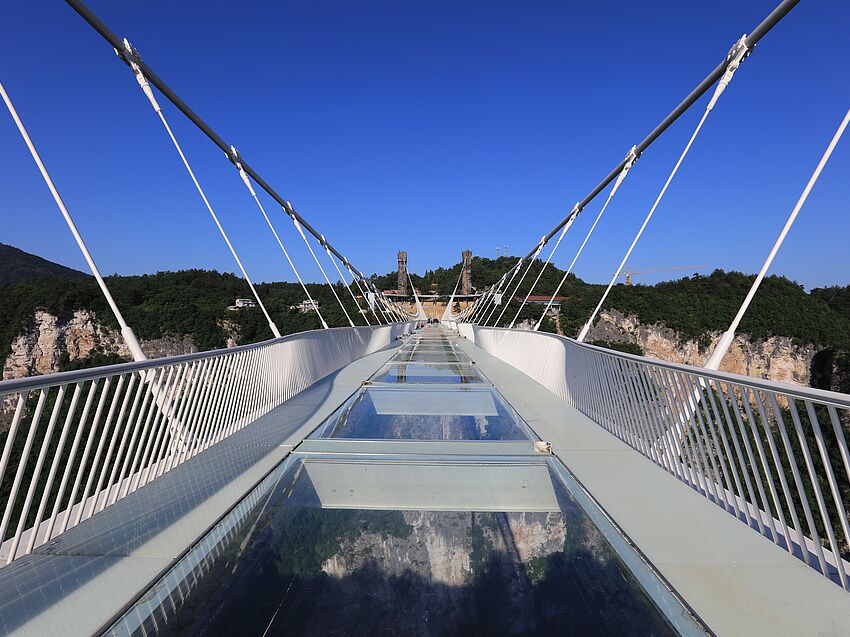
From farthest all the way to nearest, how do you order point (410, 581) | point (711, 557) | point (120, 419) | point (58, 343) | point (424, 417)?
point (58, 343), point (424, 417), point (120, 419), point (711, 557), point (410, 581)

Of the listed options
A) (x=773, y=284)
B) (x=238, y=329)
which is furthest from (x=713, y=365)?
(x=773, y=284)

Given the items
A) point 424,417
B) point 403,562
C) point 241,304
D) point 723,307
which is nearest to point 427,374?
point 424,417

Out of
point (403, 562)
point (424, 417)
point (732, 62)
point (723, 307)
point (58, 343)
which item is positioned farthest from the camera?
point (723, 307)

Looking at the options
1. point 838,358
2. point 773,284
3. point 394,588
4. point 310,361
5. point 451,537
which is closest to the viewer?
point 394,588

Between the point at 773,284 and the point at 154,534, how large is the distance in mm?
46899

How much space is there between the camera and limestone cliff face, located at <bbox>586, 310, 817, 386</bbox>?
32781mm

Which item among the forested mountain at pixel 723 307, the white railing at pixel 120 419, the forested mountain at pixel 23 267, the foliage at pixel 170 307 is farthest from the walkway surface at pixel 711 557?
the forested mountain at pixel 23 267

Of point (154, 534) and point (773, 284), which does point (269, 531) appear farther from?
point (773, 284)

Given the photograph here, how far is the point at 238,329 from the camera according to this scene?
33.1m

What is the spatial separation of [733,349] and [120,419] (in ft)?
130

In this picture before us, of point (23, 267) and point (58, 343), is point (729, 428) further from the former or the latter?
point (23, 267)

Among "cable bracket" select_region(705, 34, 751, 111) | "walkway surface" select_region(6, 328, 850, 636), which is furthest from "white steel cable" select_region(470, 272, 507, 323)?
"walkway surface" select_region(6, 328, 850, 636)

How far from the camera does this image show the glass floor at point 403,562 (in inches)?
62.5

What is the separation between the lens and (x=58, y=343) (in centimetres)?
2689
